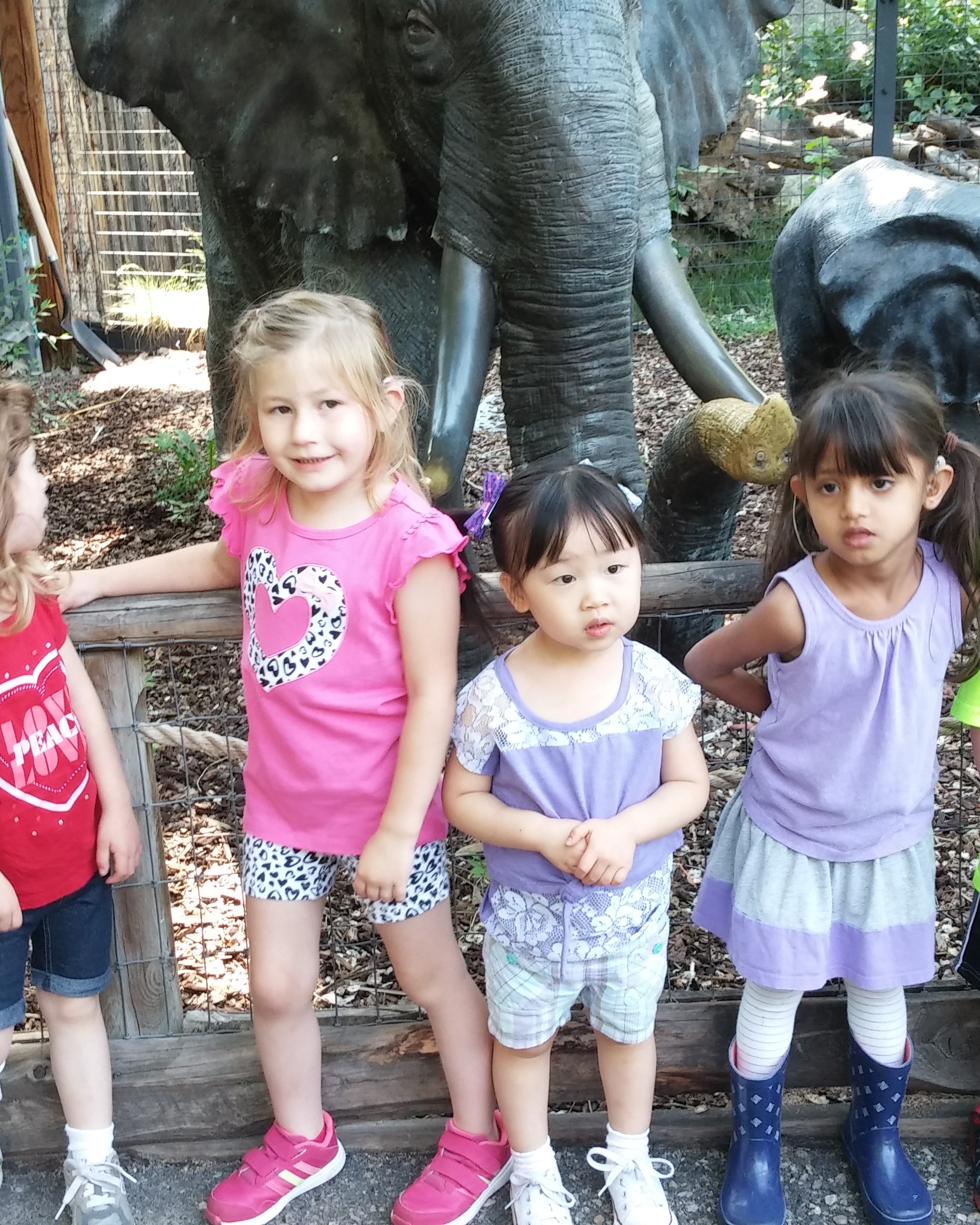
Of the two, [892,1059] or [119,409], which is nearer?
[892,1059]

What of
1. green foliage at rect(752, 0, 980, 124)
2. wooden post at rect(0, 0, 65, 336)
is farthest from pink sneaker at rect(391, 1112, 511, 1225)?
wooden post at rect(0, 0, 65, 336)

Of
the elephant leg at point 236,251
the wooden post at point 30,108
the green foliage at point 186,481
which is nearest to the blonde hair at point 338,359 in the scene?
the elephant leg at point 236,251

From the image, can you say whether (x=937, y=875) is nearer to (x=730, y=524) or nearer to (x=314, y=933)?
(x=730, y=524)

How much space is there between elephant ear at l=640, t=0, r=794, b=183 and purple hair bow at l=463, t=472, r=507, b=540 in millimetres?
1965

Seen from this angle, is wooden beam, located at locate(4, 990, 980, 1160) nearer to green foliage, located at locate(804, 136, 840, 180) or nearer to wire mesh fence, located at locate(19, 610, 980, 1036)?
wire mesh fence, located at locate(19, 610, 980, 1036)

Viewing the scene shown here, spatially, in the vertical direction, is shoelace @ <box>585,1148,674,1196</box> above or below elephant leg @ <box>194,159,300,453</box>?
below

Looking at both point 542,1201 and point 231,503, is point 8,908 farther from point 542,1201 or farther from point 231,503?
point 542,1201

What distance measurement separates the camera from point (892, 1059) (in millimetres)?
1866

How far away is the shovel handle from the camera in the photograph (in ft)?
28.2

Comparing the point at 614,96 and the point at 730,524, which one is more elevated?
the point at 614,96

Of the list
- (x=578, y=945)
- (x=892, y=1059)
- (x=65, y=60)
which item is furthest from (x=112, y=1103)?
(x=65, y=60)

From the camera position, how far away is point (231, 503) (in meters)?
1.80

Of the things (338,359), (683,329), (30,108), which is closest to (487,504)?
(338,359)

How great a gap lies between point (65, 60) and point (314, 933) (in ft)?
29.1
